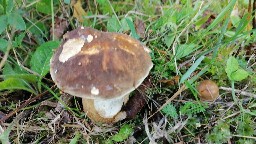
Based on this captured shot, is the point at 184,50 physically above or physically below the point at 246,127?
above

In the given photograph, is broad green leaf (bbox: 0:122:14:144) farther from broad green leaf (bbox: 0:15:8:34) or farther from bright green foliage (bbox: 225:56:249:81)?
bright green foliage (bbox: 225:56:249:81)

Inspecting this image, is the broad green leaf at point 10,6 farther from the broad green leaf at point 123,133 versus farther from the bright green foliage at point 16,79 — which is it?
the broad green leaf at point 123,133

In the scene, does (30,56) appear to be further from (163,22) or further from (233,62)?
(233,62)

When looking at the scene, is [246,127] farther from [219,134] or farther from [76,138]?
[76,138]

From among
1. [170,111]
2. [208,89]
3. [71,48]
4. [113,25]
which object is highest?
[71,48]

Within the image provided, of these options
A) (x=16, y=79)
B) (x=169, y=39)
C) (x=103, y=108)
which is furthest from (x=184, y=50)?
(x=16, y=79)

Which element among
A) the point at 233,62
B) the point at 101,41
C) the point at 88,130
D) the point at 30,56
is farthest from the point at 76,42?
the point at 233,62
